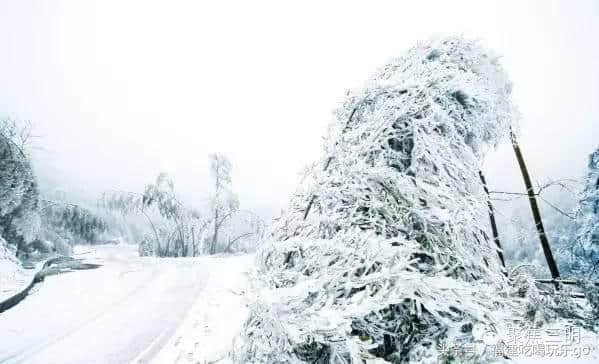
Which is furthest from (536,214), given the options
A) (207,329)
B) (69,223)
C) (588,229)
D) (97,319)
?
(69,223)

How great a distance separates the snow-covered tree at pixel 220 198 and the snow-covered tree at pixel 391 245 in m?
29.5

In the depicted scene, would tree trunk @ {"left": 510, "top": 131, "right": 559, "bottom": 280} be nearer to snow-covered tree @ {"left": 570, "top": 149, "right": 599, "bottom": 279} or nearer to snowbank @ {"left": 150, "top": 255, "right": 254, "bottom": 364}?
snow-covered tree @ {"left": 570, "top": 149, "right": 599, "bottom": 279}

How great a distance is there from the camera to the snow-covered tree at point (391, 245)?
8.36ft

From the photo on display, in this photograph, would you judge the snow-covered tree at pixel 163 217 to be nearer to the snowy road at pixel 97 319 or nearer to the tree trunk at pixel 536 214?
the snowy road at pixel 97 319

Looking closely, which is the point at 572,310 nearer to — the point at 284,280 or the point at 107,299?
the point at 284,280

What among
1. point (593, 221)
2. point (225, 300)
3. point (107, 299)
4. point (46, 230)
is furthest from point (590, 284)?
point (46, 230)

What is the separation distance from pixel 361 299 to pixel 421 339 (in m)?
1.38

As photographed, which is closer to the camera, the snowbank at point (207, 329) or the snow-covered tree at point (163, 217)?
the snowbank at point (207, 329)

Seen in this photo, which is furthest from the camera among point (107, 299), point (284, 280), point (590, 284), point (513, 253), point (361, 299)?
point (513, 253)

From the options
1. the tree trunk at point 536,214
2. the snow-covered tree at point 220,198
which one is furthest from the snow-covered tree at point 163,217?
the tree trunk at point 536,214

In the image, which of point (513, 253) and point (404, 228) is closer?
point (404, 228)

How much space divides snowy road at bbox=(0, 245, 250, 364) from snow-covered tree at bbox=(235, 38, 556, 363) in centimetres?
562

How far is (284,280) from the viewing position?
3.20 meters

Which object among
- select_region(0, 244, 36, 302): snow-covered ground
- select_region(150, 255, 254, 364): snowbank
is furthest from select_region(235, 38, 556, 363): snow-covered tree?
select_region(0, 244, 36, 302): snow-covered ground
